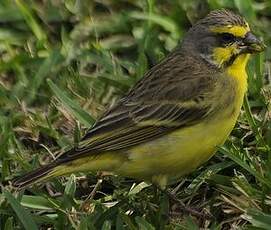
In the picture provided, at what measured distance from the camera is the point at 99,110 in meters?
6.39

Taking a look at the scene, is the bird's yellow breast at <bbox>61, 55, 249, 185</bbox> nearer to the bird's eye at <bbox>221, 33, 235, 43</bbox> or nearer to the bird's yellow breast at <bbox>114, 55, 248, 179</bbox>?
the bird's yellow breast at <bbox>114, 55, 248, 179</bbox>

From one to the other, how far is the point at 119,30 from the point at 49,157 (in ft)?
4.35

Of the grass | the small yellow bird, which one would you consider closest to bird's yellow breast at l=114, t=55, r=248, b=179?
the small yellow bird

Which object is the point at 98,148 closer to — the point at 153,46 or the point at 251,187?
the point at 251,187

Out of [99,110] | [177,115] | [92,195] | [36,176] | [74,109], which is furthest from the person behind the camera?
[99,110]

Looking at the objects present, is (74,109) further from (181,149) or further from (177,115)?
(181,149)

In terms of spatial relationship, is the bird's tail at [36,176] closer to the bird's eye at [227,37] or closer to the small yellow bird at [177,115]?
the small yellow bird at [177,115]

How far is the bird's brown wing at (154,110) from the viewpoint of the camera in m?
5.41

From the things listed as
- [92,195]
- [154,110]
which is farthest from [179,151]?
[92,195]

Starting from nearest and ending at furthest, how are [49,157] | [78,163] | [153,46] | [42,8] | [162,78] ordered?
[78,163] < [162,78] < [49,157] < [153,46] < [42,8]

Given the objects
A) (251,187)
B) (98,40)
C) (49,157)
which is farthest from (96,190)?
Answer: (98,40)

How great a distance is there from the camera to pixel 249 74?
619cm

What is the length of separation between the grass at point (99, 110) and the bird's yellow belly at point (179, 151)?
4.3 inches

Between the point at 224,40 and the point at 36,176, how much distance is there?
1342 mm
